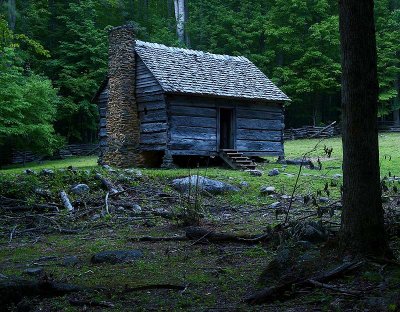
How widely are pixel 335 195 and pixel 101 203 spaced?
19.3 ft

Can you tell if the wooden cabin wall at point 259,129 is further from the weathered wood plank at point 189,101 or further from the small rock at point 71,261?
the small rock at point 71,261

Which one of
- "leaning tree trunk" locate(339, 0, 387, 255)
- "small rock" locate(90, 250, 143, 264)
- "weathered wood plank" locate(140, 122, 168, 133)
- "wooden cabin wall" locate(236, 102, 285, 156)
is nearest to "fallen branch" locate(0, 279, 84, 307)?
"small rock" locate(90, 250, 143, 264)

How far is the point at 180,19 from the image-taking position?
4722 cm

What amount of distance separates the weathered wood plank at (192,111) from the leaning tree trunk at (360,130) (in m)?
16.3

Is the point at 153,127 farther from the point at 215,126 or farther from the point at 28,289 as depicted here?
the point at 28,289

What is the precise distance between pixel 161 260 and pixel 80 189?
6.30 metres

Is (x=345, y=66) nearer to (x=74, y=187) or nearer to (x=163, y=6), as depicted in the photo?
(x=74, y=187)

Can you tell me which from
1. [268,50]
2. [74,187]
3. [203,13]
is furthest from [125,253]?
[203,13]

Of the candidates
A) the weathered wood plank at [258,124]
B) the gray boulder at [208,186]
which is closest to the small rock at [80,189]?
the gray boulder at [208,186]

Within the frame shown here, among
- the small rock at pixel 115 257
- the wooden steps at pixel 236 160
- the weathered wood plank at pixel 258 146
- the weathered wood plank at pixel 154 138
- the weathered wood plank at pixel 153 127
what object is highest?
the weathered wood plank at pixel 153 127

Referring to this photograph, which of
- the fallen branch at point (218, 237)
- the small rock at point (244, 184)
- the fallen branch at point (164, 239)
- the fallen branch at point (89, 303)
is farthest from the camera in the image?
the small rock at point (244, 184)

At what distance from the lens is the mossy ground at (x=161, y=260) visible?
14.7 feet

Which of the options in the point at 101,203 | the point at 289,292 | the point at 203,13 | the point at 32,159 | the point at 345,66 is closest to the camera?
the point at 289,292

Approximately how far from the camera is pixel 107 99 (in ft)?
77.5
